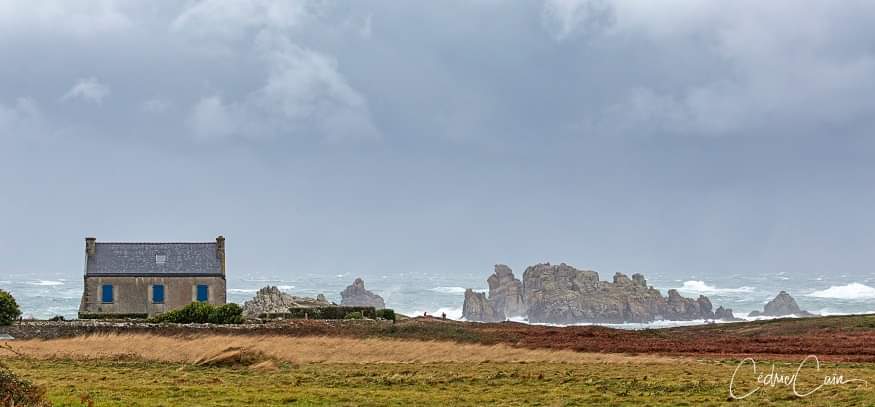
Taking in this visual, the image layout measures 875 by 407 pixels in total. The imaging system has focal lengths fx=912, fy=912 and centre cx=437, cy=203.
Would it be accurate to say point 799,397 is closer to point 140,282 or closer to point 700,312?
point 140,282

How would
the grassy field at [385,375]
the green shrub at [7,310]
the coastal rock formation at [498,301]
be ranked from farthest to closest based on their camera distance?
the coastal rock formation at [498,301] → the green shrub at [7,310] → the grassy field at [385,375]

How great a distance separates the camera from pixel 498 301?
525 feet

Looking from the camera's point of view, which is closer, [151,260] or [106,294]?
[106,294]

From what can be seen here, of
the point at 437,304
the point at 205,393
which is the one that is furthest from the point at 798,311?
the point at 205,393

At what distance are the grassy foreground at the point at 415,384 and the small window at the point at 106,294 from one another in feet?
89.7

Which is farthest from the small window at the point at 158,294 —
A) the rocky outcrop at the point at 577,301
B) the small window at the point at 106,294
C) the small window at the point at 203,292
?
the rocky outcrop at the point at 577,301

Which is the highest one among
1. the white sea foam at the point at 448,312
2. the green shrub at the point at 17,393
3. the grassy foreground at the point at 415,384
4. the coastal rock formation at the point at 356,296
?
the coastal rock formation at the point at 356,296

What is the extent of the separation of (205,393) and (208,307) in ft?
97.0

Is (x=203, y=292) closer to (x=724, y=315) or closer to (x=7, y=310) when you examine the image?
(x=7, y=310)

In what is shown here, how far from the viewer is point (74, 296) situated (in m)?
173

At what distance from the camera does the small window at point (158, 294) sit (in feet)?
203

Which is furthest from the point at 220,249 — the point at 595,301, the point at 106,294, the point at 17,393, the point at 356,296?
the point at 356,296

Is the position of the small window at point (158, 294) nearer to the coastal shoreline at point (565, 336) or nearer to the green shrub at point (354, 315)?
the coastal shoreline at point (565, 336)

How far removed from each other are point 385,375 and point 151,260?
126 ft
